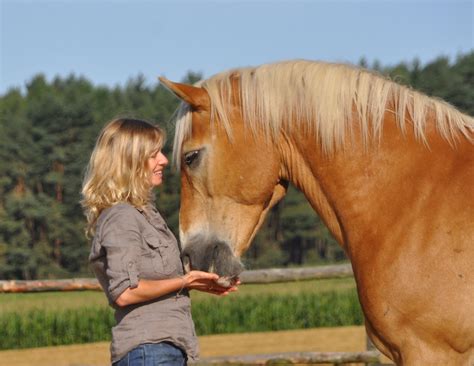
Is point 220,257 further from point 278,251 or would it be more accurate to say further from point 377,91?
point 278,251

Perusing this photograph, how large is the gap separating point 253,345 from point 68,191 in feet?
84.3

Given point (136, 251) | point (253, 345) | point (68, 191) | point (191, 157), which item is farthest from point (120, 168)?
point (68, 191)

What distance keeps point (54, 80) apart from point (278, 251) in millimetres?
25031

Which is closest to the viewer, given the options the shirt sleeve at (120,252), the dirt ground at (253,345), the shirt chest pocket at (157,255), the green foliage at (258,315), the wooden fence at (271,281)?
the shirt sleeve at (120,252)

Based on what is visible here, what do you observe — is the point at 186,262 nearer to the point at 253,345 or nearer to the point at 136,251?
the point at 136,251

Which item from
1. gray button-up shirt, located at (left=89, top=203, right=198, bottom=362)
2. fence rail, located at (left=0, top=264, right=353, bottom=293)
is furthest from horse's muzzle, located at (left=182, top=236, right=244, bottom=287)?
fence rail, located at (left=0, top=264, right=353, bottom=293)

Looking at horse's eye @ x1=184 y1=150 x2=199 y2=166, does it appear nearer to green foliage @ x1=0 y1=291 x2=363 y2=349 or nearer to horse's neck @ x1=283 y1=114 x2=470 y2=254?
horse's neck @ x1=283 y1=114 x2=470 y2=254

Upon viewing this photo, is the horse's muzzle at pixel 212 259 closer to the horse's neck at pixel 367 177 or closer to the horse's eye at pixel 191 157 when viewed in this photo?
the horse's eye at pixel 191 157

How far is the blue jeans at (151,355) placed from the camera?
9.78ft

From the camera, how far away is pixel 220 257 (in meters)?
3.37

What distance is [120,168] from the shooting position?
9.93 feet

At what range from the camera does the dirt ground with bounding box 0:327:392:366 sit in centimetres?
899

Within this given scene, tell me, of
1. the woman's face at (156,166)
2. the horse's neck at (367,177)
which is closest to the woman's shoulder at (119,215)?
the woman's face at (156,166)

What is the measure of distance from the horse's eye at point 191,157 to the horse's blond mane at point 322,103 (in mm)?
61
